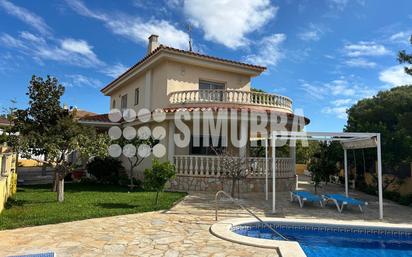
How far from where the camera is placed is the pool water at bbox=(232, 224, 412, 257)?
815 centimetres

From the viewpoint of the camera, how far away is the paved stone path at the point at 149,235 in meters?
6.74

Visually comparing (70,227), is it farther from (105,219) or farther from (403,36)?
(403,36)

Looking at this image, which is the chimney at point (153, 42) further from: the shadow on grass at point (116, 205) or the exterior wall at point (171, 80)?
the shadow on grass at point (116, 205)

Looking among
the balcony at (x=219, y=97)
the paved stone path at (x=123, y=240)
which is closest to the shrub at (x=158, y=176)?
the paved stone path at (x=123, y=240)

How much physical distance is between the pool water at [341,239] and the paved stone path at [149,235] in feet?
3.72

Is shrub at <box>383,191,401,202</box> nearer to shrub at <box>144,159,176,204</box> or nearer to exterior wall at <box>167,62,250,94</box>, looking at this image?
exterior wall at <box>167,62,250,94</box>

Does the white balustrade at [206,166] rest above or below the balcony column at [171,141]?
below

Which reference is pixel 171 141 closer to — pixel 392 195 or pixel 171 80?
pixel 171 80

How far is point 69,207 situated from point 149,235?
4.66m

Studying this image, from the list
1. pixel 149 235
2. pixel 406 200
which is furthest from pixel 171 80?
pixel 406 200

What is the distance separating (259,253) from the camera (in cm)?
675

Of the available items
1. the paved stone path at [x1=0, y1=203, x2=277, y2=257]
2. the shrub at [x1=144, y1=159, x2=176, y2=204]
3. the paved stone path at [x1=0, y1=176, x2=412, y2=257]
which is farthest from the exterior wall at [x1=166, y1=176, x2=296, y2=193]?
the paved stone path at [x1=0, y1=203, x2=277, y2=257]

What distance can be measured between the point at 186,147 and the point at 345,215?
9957 mm

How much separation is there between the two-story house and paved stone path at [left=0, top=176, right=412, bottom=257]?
4.90 metres
